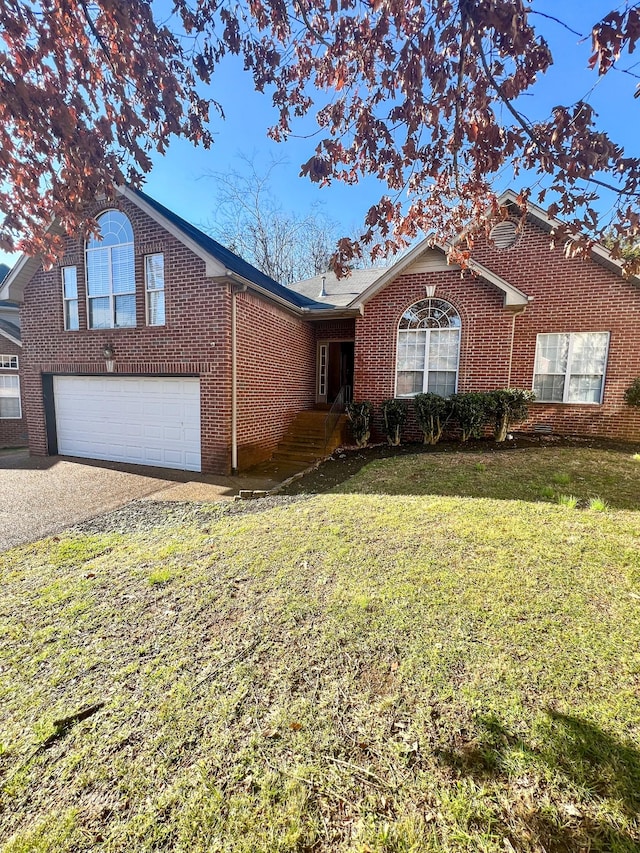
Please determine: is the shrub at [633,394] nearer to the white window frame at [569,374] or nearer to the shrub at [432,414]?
the white window frame at [569,374]

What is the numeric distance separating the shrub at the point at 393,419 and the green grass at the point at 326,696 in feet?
18.8

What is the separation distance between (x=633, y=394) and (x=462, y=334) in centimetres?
442

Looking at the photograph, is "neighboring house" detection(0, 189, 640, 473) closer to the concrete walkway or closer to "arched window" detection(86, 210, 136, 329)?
"arched window" detection(86, 210, 136, 329)

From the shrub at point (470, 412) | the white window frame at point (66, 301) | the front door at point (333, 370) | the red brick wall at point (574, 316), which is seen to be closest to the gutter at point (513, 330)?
the red brick wall at point (574, 316)

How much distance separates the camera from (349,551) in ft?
12.9

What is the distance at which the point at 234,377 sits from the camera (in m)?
8.02

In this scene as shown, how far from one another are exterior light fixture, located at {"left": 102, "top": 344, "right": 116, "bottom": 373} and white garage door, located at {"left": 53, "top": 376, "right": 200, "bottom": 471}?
350mm

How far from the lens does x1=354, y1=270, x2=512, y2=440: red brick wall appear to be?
9.30 metres

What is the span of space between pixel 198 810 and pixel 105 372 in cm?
951

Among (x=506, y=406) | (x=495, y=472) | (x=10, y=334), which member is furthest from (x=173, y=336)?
(x=10, y=334)

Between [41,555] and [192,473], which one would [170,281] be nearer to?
[192,473]

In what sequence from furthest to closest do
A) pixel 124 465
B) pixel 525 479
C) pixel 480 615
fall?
pixel 124 465, pixel 525 479, pixel 480 615

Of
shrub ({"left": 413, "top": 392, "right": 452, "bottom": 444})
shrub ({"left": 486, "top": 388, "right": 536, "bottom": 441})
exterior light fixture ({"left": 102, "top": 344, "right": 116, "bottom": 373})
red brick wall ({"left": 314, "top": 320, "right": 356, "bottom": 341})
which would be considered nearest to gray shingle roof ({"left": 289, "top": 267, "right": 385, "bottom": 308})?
red brick wall ({"left": 314, "top": 320, "right": 356, "bottom": 341})

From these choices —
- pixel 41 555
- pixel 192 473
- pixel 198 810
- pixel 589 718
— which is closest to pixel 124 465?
pixel 192 473
